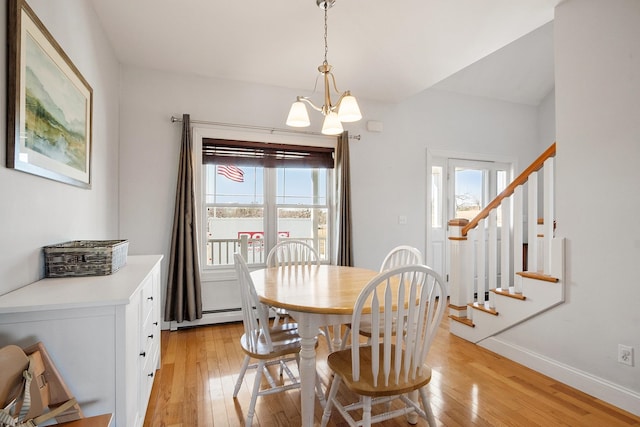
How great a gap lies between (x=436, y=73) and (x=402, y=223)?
179 centimetres

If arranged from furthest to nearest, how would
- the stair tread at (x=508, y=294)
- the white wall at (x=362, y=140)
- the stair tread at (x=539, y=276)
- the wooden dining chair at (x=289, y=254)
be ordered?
the white wall at (x=362, y=140), the wooden dining chair at (x=289, y=254), the stair tread at (x=508, y=294), the stair tread at (x=539, y=276)

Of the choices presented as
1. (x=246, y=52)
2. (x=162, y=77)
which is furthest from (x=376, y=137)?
(x=162, y=77)

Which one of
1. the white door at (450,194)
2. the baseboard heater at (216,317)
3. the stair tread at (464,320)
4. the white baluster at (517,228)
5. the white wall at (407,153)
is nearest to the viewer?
the white baluster at (517,228)

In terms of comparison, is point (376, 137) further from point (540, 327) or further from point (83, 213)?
point (83, 213)

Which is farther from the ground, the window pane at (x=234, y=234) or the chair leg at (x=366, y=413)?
the window pane at (x=234, y=234)

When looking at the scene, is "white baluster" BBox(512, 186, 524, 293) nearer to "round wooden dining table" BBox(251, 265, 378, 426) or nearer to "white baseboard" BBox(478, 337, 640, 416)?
"white baseboard" BBox(478, 337, 640, 416)

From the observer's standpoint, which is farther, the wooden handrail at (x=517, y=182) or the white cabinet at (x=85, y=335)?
the wooden handrail at (x=517, y=182)

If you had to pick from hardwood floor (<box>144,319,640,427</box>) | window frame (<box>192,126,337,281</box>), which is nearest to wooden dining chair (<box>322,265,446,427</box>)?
hardwood floor (<box>144,319,640,427</box>)

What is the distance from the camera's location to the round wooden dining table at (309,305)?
1513 millimetres

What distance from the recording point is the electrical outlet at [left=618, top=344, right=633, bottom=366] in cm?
189

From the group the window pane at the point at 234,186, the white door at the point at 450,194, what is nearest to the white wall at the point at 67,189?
the window pane at the point at 234,186

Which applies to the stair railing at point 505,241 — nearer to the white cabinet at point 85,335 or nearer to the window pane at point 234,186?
the window pane at point 234,186

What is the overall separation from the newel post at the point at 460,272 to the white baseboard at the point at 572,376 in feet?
1.32

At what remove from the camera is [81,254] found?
1.61 metres
